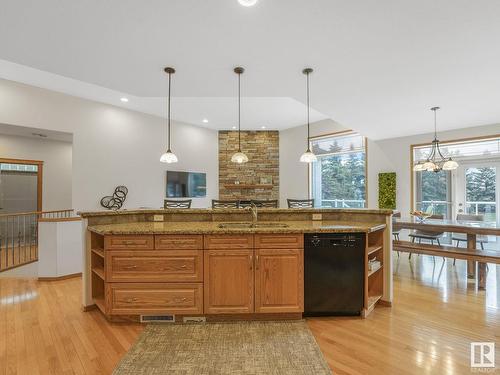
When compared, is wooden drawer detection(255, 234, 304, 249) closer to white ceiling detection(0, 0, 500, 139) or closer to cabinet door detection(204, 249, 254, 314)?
cabinet door detection(204, 249, 254, 314)

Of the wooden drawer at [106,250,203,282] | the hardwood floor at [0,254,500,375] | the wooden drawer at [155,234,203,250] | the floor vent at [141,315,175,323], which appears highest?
the wooden drawer at [155,234,203,250]

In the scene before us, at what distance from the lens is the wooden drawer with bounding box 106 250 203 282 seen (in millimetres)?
2396

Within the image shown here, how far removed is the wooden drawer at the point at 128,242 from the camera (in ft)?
7.86

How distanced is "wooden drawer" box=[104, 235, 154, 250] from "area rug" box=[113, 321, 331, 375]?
77 cm

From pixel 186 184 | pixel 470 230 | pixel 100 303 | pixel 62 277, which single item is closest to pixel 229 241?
pixel 100 303

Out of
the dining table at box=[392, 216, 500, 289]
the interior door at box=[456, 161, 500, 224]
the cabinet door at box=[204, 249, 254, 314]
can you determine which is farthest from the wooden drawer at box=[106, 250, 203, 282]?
the interior door at box=[456, 161, 500, 224]

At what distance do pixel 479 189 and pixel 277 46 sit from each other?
5321mm

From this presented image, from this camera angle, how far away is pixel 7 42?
2.33 metres

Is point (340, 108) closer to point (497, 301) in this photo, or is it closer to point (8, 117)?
point (497, 301)

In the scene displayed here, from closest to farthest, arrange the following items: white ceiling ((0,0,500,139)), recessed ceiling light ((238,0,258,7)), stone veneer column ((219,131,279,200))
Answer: recessed ceiling light ((238,0,258,7)) < white ceiling ((0,0,500,139)) < stone veneer column ((219,131,279,200))

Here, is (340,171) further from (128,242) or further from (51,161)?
(51,161)

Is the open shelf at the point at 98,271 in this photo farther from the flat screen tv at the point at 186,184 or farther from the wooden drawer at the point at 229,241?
the flat screen tv at the point at 186,184

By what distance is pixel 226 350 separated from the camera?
6.65 feet

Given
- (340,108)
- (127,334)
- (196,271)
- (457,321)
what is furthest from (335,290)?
(340,108)
